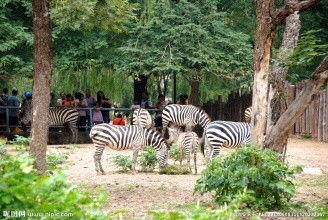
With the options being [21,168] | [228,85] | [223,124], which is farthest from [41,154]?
[228,85]

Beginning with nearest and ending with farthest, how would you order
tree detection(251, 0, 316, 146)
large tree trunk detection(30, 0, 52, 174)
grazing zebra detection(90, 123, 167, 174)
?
tree detection(251, 0, 316, 146)
large tree trunk detection(30, 0, 52, 174)
grazing zebra detection(90, 123, 167, 174)

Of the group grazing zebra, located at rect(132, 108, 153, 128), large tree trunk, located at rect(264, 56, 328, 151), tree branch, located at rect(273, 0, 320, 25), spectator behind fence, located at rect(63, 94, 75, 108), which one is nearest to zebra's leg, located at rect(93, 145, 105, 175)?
grazing zebra, located at rect(132, 108, 153, 128)

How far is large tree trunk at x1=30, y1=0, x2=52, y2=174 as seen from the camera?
1087 cm

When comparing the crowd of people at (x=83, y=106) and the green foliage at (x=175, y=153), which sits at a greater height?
the crowd of people at (x=83, y=106)

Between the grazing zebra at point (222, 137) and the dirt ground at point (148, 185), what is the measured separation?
717mm

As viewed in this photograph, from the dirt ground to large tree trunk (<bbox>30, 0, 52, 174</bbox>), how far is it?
4.25 feet

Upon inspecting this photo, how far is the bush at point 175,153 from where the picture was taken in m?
16.9

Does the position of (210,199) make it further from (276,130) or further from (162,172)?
(162,172)

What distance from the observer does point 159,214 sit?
5.38m

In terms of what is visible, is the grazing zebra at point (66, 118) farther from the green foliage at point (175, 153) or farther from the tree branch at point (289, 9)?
the tree branch at point (289, 9)

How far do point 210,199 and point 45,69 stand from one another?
9.93 feet

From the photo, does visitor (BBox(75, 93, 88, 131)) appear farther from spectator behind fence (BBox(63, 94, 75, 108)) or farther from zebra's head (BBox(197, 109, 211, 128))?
zebra's head (BBox(197, 109, 211, 128))

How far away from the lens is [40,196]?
18.6 ft

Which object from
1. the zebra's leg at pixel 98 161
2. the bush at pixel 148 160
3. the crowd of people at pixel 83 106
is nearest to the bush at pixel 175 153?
the bush at pixel 148 160
